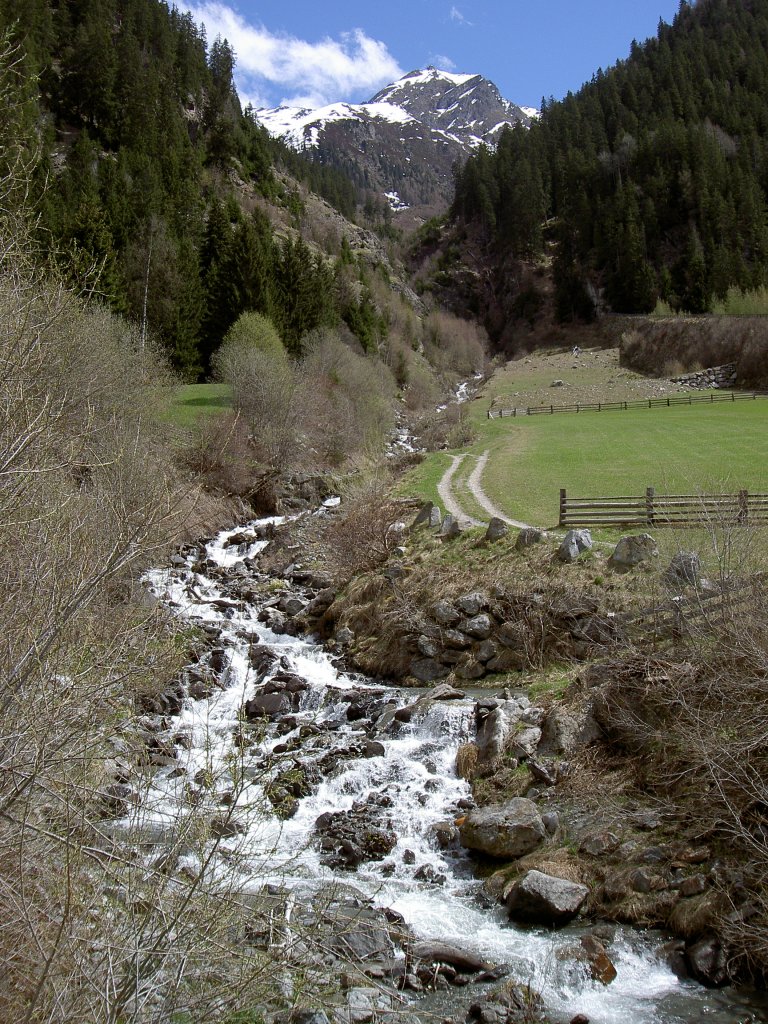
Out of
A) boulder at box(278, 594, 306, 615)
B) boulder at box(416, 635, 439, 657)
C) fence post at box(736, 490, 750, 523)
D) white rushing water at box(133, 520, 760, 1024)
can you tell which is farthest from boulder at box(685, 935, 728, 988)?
boulder at box(278, 594, 306, 615)

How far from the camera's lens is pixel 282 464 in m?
36.0

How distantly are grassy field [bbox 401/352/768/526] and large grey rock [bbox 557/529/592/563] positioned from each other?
3322 millimetres

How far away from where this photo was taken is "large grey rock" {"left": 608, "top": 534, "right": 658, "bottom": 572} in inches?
692

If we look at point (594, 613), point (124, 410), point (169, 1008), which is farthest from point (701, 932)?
point (124, 410)

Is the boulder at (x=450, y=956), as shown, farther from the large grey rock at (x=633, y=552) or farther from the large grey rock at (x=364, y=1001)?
the large grey rock at (x=633, y=552)

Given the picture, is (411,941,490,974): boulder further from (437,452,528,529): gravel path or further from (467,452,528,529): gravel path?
(437,452,528,529): gravel path

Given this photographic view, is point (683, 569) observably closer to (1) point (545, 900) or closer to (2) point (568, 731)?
(2) point (568, 731)

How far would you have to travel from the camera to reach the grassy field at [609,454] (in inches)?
1037

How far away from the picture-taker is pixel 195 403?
131 ft

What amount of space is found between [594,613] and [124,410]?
1526 centimetres

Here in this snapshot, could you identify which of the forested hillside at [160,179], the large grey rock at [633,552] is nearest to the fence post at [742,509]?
the large grey rock at [633,552]

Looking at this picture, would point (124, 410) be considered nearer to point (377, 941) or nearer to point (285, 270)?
point (377, 941)

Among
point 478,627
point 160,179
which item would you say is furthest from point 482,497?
point 160,179

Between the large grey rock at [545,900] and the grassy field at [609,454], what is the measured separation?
855 cm
